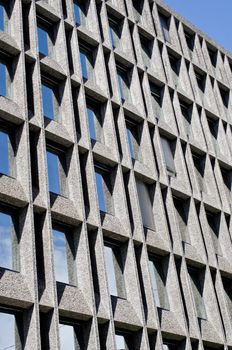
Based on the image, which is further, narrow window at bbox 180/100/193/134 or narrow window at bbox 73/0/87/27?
narrow window at bbox 180/100/193/134

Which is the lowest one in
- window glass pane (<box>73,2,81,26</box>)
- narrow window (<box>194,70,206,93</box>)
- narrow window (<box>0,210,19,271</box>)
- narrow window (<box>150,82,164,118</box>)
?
narrow window (<box>0,210,19,271</box>)

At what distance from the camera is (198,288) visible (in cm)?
2373

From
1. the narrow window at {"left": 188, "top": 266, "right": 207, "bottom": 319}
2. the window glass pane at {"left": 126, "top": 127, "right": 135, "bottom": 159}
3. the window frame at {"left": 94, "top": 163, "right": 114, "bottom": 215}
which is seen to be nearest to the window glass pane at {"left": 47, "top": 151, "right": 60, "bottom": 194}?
the window frame at {"left": 94, "top": 163, "right": 114, "bottom": 215}

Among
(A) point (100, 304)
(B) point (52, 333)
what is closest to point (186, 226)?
(A) point (100, 304)

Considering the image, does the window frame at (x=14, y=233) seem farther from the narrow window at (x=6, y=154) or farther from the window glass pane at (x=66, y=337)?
the window glass pane at (x=66, y=337)

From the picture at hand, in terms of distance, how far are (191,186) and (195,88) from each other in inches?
250

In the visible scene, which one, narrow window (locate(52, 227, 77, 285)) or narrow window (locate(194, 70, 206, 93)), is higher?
narrow window (locate(194, 70, 206, 93))

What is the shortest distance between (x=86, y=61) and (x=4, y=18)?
13.6 ft

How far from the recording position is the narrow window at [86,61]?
2481 cm

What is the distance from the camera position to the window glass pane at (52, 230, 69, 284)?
61.8 ft

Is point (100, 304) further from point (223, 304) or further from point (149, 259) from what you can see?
point (223, 304)

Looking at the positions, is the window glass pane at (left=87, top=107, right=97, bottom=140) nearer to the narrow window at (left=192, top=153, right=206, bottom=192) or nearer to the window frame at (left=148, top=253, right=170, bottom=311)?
the window frame at (left=148, top=253, right=170, bottom=311)

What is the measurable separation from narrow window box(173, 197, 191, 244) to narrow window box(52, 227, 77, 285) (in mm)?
6147

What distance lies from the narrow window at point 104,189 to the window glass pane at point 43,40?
4876mm
